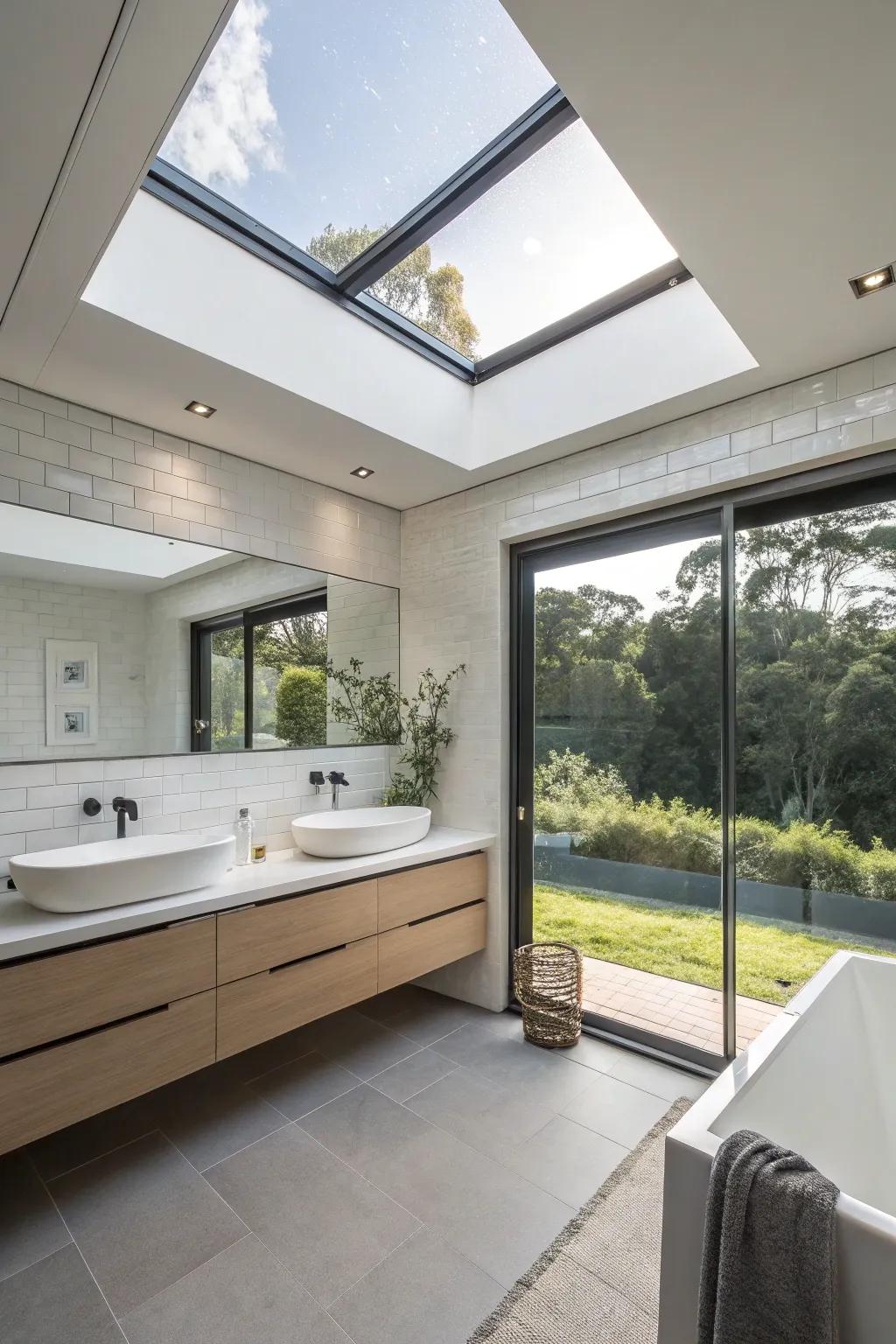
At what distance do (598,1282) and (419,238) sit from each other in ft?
10.8

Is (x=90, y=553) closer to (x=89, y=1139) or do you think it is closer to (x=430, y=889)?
(x=430, y=889)

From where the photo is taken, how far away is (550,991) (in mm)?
3154

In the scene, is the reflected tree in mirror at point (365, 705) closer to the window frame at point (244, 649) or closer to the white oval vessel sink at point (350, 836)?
the window frame at point (244, 649)

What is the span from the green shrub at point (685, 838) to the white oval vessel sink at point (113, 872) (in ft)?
5.36

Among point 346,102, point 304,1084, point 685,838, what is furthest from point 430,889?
point 346,102

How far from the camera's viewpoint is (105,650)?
2719 millimetres

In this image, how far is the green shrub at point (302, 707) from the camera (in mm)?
3332

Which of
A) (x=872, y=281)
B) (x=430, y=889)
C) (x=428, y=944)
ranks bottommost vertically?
(x=428, y=944)

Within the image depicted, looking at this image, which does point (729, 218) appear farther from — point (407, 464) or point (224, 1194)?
point (224, 1194)

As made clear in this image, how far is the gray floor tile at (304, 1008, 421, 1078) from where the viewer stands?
9.60 ft

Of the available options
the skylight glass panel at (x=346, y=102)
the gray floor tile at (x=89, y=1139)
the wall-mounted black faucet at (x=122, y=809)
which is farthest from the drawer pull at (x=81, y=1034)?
the skylight glass panel at (x=346, y=102)

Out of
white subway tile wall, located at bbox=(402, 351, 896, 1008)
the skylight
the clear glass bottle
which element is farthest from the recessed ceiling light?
the clear glass bottle

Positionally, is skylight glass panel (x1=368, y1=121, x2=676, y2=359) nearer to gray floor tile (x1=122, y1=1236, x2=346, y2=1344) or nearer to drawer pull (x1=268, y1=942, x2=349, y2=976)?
drawer pull (x1=268, y1=942, x2=349, y2=976)

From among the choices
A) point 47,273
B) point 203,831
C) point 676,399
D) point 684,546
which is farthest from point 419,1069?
point 47,273
